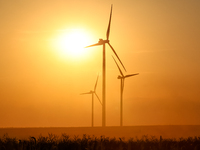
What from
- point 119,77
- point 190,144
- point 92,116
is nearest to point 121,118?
point 119,77

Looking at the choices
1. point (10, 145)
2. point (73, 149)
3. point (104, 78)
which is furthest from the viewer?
point (104, 78)

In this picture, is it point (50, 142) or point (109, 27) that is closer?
point (50, 142)

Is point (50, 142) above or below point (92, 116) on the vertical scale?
below

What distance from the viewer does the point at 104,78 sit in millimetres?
74625

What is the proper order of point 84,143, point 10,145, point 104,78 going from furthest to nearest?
point 104,78, point 84,143, point 10,145

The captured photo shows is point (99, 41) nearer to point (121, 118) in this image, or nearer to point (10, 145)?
point (121, 118)

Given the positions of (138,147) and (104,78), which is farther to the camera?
(104,78)

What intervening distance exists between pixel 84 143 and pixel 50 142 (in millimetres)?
2718

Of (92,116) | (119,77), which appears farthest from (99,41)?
(92,116)

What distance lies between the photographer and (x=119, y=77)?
336 ft

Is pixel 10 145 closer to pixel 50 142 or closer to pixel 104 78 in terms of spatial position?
pixel 50 142

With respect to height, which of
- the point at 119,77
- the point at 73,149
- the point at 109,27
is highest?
the point at 109,27

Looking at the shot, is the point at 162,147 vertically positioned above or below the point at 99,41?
below

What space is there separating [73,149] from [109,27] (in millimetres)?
56079
